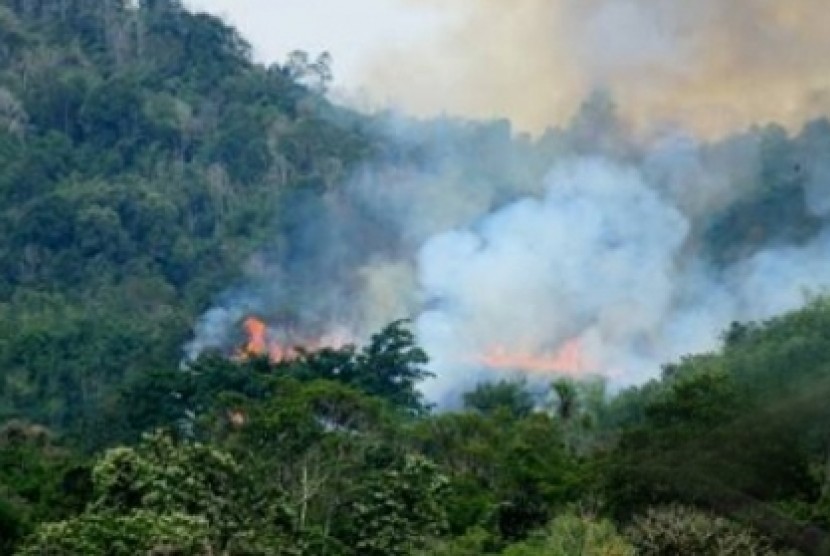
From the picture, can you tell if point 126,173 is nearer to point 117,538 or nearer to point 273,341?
point 273,341

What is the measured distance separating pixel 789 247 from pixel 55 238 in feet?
124

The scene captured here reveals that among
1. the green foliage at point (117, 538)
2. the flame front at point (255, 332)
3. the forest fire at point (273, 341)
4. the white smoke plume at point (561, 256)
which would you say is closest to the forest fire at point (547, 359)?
the white smoke plume at point (561, 256)

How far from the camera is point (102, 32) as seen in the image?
353 feet

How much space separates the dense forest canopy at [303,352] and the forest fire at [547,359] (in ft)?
3.37

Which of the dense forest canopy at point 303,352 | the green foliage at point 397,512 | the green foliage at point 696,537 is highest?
the dense forest canopy at point 303,352

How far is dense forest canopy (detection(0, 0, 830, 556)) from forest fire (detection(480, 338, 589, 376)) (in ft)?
3.37

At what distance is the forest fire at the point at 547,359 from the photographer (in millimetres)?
76375

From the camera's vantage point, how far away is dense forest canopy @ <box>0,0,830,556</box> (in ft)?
109

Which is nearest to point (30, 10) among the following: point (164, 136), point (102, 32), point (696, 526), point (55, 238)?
point (102, 32)

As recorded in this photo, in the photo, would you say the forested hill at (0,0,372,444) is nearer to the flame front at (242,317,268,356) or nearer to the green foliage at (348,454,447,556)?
the flame front at (242,317,268,356)

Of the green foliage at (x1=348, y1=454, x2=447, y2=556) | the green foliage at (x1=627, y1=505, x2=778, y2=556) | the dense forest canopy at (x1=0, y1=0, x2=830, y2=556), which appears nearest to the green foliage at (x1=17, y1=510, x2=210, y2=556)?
the dense forest canopy at (x1=0, y1=0, x2=830, y2=556)

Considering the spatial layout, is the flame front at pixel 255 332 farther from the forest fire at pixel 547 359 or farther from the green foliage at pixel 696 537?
the green foliage at pixel 696 537

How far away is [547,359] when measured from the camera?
254 feet

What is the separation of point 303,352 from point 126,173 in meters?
35.4
